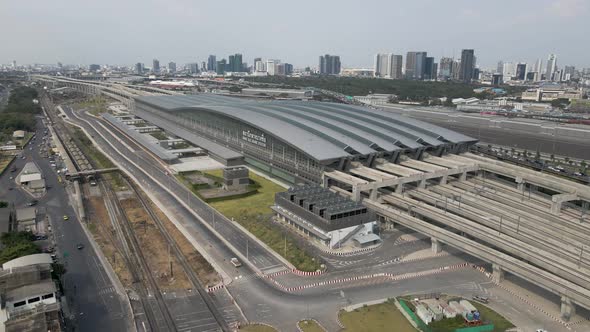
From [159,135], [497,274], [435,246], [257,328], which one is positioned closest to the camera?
[257,328]

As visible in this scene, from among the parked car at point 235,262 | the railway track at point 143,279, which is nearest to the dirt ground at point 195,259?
the parked car at point 235,262

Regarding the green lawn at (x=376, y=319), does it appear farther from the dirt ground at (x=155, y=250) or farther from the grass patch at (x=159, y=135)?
the grass patch at (x=159, y=135)

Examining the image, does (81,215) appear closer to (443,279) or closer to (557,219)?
(443,279)

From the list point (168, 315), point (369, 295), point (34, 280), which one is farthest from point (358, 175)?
point (34, 280)

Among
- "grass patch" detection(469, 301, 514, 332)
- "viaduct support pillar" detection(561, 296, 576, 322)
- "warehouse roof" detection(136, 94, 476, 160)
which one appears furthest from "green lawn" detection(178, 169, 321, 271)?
"viaduct support pillar" detection(561, 296, 576, 322)

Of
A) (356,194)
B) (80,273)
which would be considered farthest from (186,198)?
(356,194)

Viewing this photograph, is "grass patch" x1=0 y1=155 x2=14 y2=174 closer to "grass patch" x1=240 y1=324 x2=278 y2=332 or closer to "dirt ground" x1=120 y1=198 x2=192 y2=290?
"dirt ground" x1=120 y1=198 x2=192 y2=290

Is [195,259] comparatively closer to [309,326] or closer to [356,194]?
[309,326]

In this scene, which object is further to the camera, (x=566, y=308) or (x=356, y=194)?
(x=356, y=194)
